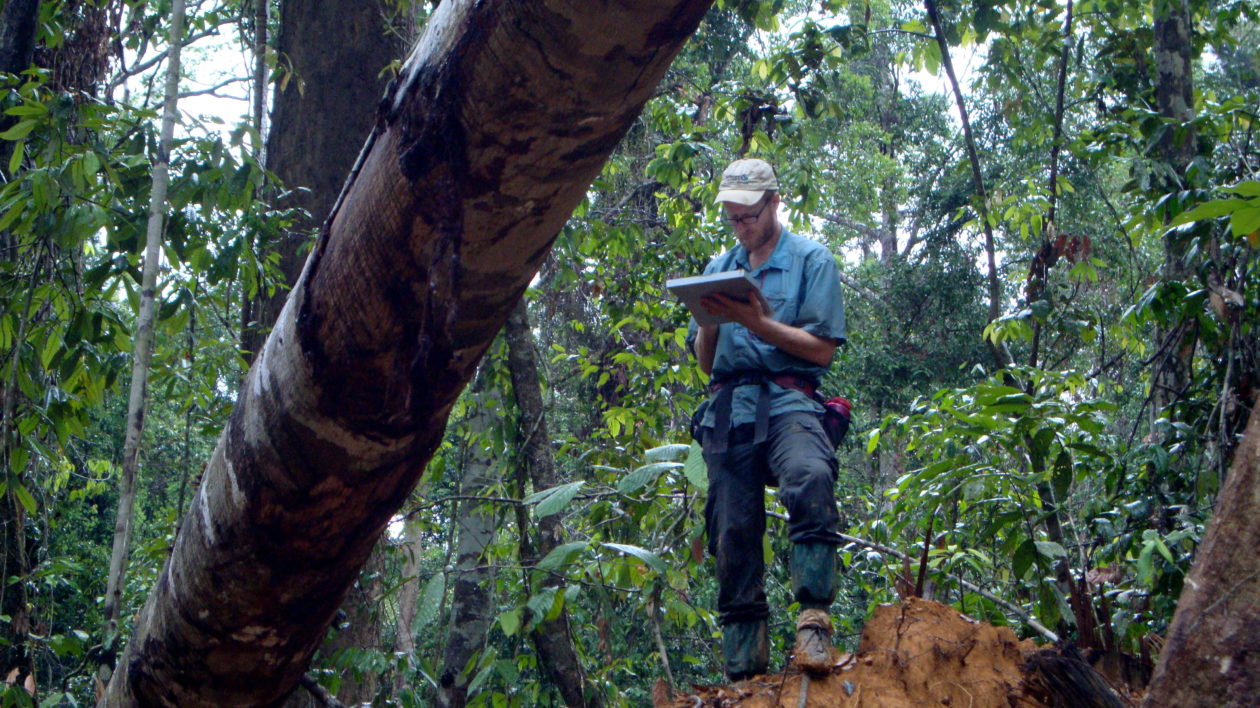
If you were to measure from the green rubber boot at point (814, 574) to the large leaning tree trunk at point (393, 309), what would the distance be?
5.14ft

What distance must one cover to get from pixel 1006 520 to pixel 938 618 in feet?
2.81

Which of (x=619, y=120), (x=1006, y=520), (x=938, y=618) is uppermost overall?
(x=619, y=120)

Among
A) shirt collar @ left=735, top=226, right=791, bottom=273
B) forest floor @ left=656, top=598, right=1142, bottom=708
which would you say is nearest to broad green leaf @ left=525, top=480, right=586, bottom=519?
forest floor @ left=656, top=598, right=1142, bottom=708

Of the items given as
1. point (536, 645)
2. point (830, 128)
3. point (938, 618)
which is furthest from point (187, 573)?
point (830, 128)

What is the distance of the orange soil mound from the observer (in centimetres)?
219

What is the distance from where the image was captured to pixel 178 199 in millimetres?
3059

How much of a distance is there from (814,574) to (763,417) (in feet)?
1.66

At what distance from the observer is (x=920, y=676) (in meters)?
2.24

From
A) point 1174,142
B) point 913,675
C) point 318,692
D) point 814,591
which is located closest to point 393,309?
point 318,692

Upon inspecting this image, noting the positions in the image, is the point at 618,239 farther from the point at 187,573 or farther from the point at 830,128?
the point at 187,573

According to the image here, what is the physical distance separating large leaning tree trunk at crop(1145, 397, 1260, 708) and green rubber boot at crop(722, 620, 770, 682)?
78.3 inches

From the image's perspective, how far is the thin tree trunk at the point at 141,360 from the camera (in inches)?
97.9

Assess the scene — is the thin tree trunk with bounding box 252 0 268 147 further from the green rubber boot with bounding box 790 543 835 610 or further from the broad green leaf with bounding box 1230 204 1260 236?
the broad green leaf with bounding box 1230 204 1260 236

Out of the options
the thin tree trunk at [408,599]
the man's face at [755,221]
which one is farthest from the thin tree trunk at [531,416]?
the man's face at [755,221]
